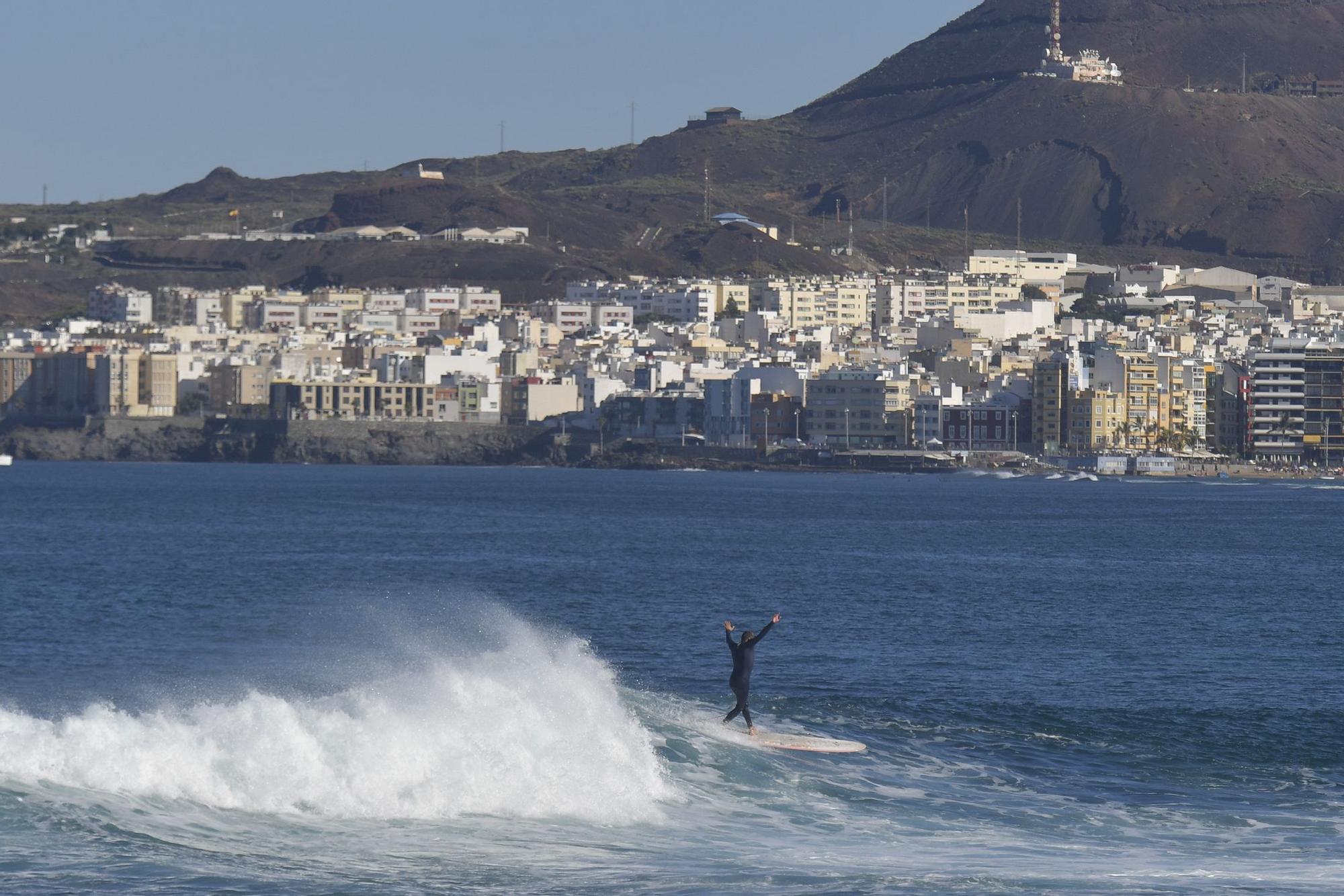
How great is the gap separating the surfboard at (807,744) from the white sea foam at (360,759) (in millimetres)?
1515

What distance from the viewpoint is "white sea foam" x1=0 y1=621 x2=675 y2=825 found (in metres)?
16.7

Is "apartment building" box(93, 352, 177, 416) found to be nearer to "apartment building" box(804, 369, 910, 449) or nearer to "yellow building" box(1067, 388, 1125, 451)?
"apartment building" box(804, 369, 910, 449)

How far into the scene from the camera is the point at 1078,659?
1110 inches

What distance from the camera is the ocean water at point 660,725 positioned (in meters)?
15.6

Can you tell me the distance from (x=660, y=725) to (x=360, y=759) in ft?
13.1

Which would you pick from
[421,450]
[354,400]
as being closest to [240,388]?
[354,400]

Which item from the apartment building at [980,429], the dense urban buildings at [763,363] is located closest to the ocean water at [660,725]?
the apartment building at [980,429]

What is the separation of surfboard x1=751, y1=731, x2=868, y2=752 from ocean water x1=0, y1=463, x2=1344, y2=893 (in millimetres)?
206

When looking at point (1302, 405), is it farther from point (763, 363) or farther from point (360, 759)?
point (360, 759)

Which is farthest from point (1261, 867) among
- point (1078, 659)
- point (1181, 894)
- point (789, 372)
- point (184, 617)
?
point (789, 372)

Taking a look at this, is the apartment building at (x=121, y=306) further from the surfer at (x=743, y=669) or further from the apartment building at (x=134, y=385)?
the surfer at (x=743, y=669)

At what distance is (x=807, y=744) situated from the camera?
1992 centimetres

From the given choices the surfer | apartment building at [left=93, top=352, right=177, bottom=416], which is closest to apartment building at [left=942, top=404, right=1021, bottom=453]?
apartment building at [left=93, top=352, right=177, bottom=416]

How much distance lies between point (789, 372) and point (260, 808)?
114 meters
